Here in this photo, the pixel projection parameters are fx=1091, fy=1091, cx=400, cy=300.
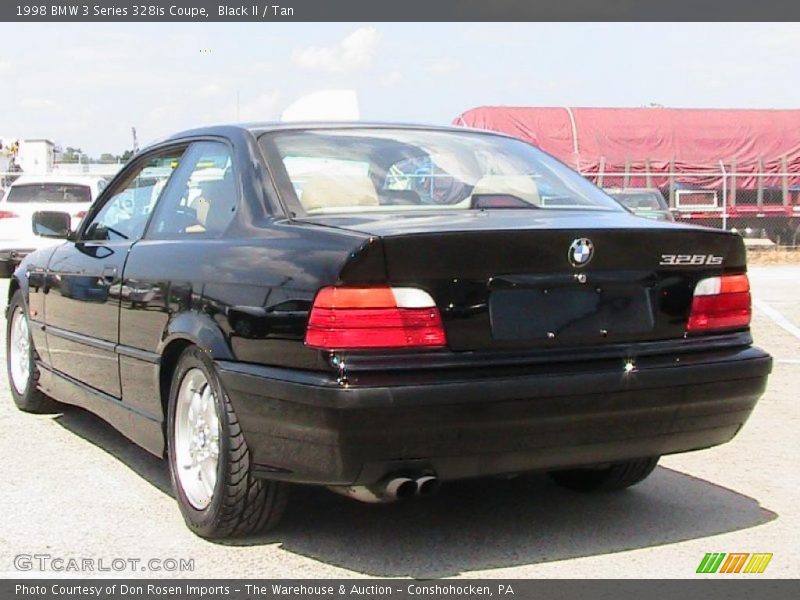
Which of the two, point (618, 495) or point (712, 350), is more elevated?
point (712, 350)

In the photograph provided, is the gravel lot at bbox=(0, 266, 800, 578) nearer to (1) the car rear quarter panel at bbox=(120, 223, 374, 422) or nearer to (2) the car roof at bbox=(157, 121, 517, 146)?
(1) the car rear quarter panel at bbox=(120, 223, 374, 422)

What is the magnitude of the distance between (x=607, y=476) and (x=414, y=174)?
1.48 m

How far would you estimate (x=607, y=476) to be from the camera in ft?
14.9

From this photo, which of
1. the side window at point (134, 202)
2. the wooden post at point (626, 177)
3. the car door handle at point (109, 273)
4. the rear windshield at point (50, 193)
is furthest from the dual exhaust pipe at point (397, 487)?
the wooden post at point (626, 177)

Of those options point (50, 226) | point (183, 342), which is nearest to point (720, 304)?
point (183, 342)

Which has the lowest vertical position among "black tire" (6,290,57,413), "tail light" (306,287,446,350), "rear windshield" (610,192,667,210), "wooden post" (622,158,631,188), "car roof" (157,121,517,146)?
"black tire" (6,290,57,413)

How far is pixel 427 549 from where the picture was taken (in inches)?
152

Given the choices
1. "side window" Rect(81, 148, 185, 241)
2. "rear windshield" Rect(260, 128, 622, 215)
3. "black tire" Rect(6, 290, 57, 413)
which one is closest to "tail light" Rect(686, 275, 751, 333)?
"rear windshield" Rect(260, 128, 622, 215)

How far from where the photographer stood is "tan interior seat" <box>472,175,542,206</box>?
4328 millimetres

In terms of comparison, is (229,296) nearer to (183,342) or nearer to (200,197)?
(183,342)

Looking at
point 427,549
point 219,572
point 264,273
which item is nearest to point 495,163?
point 264,273

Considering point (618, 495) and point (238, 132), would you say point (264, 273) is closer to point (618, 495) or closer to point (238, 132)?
point (238, 132)

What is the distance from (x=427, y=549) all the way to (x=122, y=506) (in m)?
1.35

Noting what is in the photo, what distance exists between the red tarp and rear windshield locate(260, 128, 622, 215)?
1966 centimetres
